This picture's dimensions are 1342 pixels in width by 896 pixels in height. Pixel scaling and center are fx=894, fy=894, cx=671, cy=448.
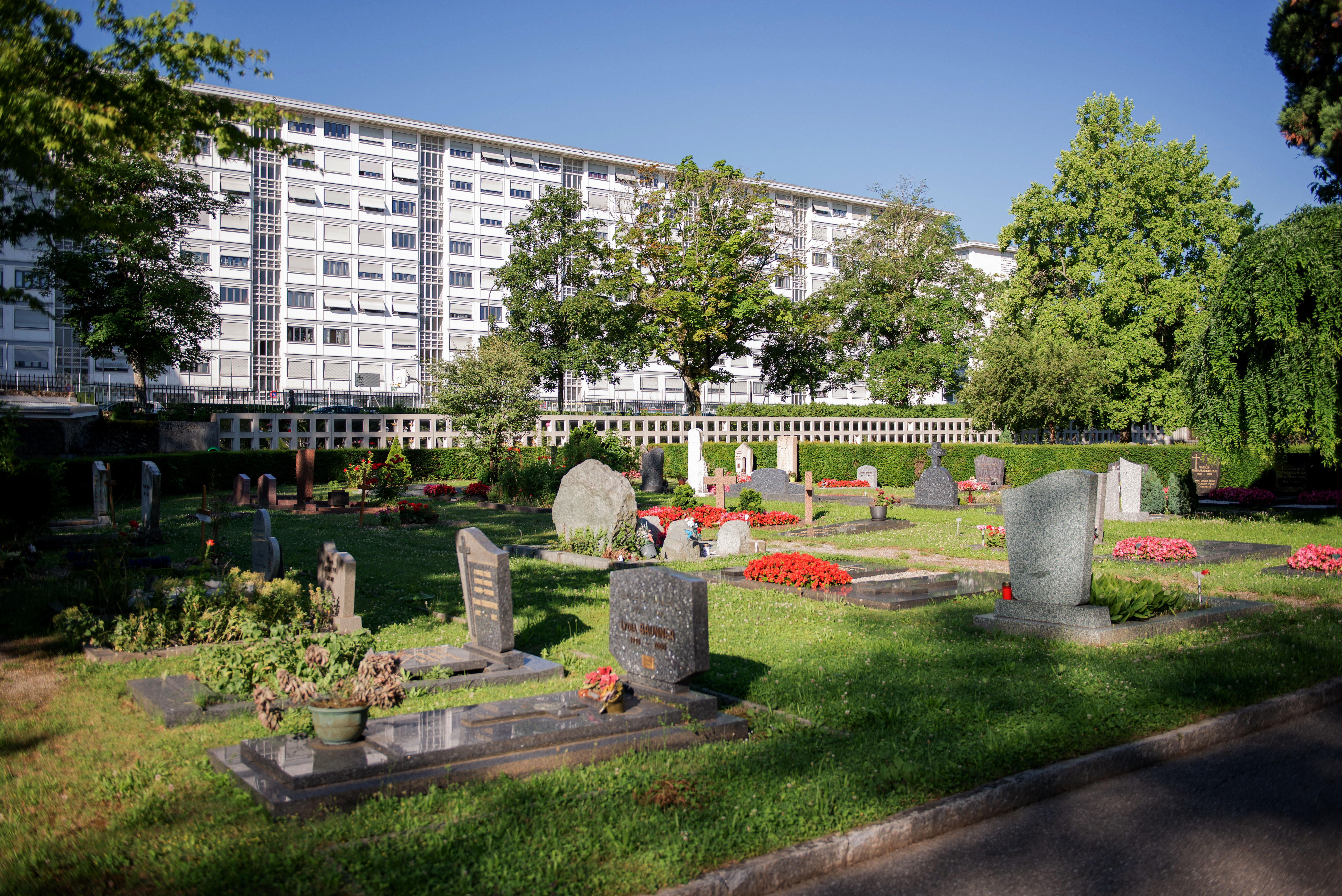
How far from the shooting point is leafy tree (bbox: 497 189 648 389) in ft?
142

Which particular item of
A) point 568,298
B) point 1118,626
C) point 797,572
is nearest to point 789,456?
point 568,298

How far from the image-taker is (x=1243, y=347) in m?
18.7

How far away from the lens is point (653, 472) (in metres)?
27.2

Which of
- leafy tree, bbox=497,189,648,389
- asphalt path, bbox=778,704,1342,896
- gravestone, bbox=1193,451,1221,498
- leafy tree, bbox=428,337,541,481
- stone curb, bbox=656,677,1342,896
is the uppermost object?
leafy tree, bbox=497,189,648,389

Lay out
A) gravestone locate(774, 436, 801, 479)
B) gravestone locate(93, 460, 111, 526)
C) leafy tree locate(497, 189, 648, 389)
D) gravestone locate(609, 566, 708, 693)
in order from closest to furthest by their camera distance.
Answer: gravestone locate(609, 566, 708, 693), gravestone locate(93, 460, 111, 526), gravestone locate(774, 436, 801, 479), leafy tree locate(497, 189, 648, 389)

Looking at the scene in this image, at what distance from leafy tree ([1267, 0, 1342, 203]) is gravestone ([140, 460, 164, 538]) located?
26657 millimetres

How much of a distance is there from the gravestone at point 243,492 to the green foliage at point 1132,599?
1893cm

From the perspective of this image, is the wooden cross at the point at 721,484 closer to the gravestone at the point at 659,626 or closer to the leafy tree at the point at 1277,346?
the leafy tree at the point at 1277,346

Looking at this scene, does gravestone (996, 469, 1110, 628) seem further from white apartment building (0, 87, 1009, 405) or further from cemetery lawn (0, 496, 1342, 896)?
white apartment building (0, 87, 1009, 405)

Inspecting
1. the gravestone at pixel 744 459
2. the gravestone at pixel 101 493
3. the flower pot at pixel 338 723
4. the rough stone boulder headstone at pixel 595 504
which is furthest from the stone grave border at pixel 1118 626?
the gravestone at pixel 744 459

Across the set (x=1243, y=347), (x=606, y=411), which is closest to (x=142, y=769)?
(x=1243, y=347)

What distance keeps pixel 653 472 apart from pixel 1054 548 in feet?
61.5

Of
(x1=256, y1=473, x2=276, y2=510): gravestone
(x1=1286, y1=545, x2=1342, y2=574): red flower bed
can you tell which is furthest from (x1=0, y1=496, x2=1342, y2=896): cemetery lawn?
(x1=256, y1=473, x2=276, y2=510): gravestone

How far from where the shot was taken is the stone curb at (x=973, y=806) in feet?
13.4
